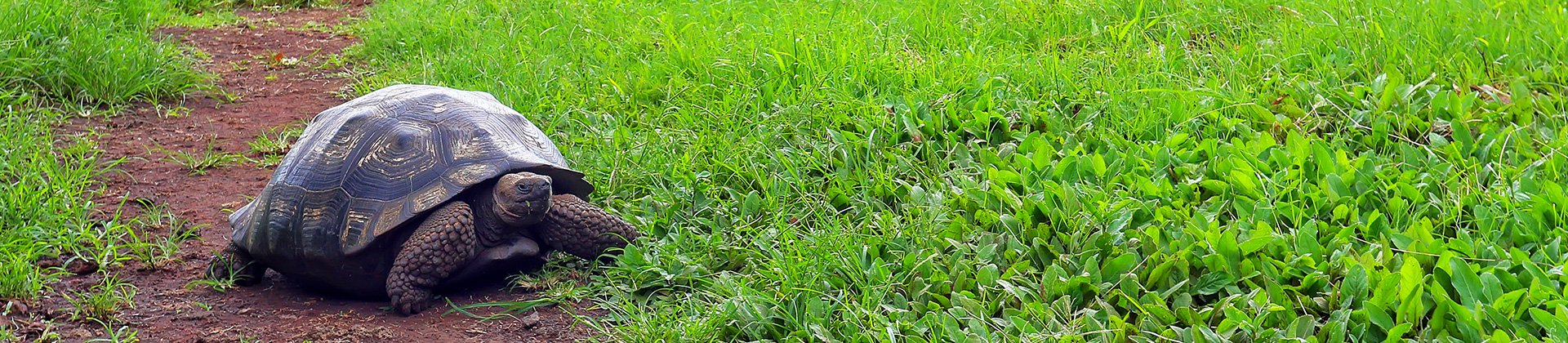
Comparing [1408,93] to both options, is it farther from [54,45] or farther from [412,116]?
[54,45]

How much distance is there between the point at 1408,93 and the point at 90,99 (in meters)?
5.01

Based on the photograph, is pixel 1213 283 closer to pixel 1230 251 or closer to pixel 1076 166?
pixel 1230 251

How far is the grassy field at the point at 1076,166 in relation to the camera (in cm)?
270

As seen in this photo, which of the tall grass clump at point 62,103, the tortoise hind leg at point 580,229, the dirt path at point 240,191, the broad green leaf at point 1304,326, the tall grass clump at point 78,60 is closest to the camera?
the broad green leaf at point 1304,326

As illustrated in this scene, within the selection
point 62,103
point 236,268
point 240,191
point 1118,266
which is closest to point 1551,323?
point 1118,266

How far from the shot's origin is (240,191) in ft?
13.9

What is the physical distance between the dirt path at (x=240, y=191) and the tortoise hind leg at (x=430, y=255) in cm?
6

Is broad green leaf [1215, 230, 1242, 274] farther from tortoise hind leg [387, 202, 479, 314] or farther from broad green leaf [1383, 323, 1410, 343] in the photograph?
tortoise hind leg [387, 202, 479, 314]

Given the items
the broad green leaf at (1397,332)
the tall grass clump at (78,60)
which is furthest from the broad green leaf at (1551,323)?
the tall grass clump at (78,60)

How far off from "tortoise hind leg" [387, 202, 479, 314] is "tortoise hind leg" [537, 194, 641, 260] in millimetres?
248

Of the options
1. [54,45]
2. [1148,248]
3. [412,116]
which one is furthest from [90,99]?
[1148,248]

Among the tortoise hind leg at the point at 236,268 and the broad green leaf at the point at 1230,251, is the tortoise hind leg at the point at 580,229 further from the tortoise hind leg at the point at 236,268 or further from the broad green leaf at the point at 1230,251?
the broad green leaf at the point at 1230,251

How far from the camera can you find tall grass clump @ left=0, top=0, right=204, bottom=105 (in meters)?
5.18

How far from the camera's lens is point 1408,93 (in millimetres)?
3678
